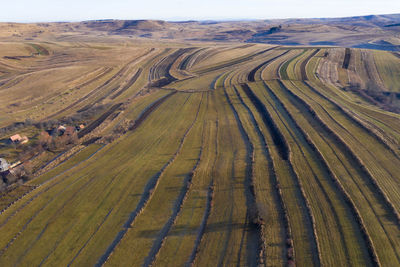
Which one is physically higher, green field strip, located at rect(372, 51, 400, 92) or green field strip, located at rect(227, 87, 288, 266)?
green field strip, located at rect(372, 51, 400, 92)

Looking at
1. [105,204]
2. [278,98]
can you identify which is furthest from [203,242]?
[278,98]

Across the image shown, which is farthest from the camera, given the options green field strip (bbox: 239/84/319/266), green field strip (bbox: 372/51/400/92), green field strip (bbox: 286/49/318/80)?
green field strip (bbox: 286/49/318/80)

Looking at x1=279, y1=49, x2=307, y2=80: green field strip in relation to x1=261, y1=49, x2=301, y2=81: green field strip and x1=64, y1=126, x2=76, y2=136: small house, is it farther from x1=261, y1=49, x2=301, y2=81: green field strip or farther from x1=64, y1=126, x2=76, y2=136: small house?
x1=64, y1=126, x2=76, y2=136: small house

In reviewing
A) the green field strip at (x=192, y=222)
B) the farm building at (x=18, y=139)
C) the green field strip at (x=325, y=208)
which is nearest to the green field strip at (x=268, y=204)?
the green field strip at (x=325, y=208)

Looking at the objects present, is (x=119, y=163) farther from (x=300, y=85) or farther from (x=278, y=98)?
(x=300, y=85)

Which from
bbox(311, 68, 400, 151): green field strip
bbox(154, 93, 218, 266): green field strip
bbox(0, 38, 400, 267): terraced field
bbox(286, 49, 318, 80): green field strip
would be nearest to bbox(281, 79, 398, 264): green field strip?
bbox(0, 38, 400, 267): terraced field

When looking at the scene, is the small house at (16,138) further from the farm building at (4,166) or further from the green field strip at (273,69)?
the green field strip at (273,69)
